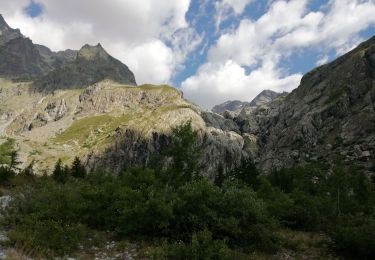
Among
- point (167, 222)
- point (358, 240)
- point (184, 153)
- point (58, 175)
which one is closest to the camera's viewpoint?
point (358, 240)

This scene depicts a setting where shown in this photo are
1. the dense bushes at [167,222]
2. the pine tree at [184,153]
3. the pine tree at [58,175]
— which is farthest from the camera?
the pine tree at [58,175]

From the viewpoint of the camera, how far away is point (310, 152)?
183 metres

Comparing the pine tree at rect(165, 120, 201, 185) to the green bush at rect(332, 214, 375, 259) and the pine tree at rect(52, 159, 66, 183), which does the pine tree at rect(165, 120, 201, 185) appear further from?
the pine tree at rect(52, 159, 66, 183)

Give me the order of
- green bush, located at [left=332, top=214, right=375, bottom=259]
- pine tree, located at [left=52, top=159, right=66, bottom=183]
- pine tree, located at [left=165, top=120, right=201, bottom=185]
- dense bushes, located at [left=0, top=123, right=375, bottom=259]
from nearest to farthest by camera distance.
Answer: dense bushes, located at [left=0, top=123, right=375, bottom=259]
green bush, located at [left=332, top=214, right=375, bottom=259]
pine tree, located at [left=165, top=120, right=201, bottom=185]
pine tree, located at [left=52, top=159, right=66, bottom=183]

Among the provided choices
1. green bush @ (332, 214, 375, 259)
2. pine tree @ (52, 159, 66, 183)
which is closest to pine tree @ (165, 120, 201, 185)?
green bush @ (332, 214, 375, 259)

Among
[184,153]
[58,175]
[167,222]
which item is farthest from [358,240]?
[58,175]

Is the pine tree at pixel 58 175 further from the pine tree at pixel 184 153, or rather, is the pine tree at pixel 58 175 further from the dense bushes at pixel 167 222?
the dense bushes at pixel 167 222

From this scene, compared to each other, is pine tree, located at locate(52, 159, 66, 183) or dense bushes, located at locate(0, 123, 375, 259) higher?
pine tree, located at locate(52, 159, 66, 183)

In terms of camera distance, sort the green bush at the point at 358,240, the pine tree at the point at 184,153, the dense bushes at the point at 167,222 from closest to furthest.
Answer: the dense bushes at the point at 167,222 → the green bush at the point at 358,240 → the pine tree at the point at 184,153

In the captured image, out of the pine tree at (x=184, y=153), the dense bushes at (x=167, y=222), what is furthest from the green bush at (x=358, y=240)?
the pine tree at (x=184, y=153)

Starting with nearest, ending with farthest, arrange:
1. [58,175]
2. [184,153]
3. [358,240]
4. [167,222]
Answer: [358,240] → [167,222] → [184,153] → [58,175]

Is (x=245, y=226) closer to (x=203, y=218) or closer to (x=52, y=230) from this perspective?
(x=203, y=218)

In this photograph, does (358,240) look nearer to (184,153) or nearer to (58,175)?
(184,153)

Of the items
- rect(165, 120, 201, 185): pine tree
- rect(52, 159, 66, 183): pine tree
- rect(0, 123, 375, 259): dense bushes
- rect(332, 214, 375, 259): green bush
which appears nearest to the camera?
rect(0, 123, 375, 259): dense bushes
